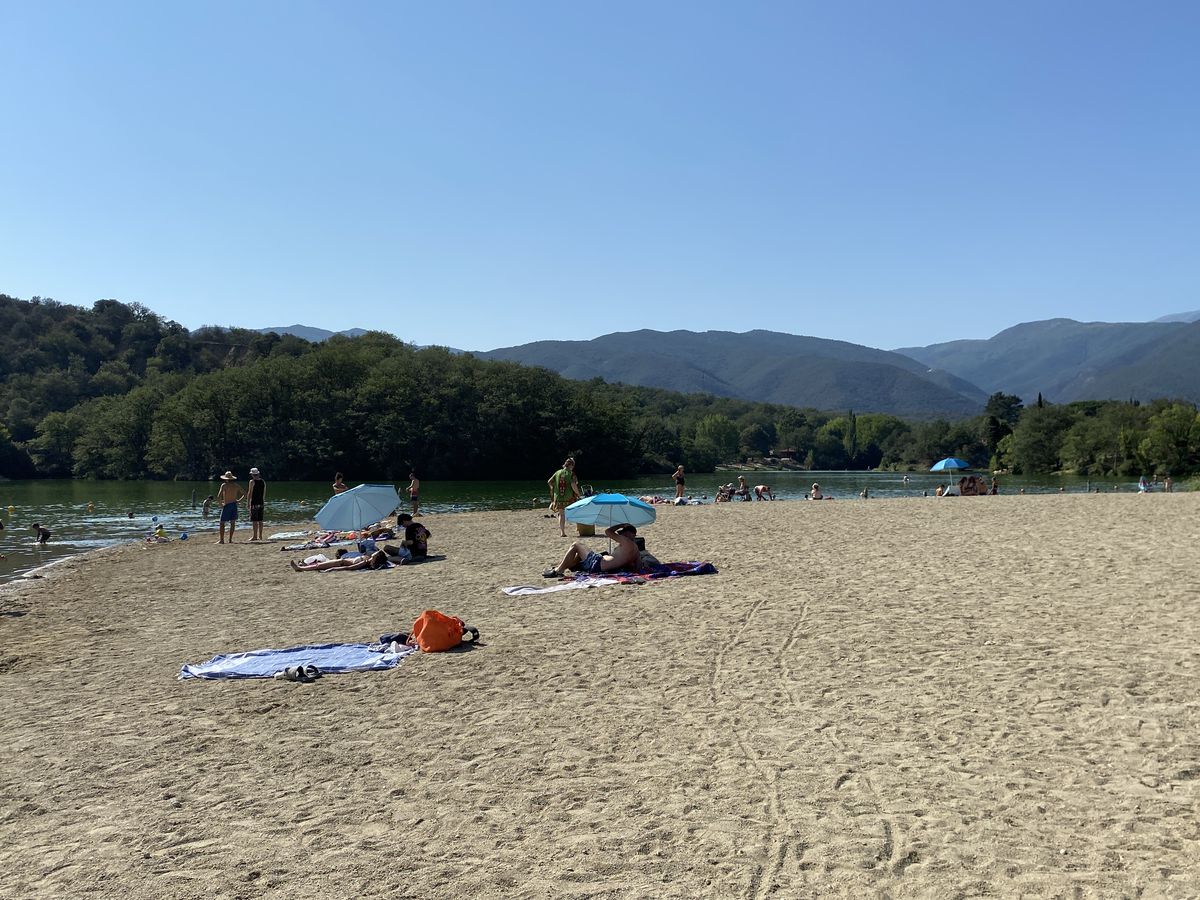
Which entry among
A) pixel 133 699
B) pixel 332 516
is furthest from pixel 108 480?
pixel 133 699

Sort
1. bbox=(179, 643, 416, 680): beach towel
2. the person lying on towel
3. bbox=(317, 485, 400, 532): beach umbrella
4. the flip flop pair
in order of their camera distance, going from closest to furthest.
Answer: the flip flop pair → bbox=(179, 643, 416, 680): beach towel → the person lying on towel → bbox=(317, 485, 400, 532): beach umbrella

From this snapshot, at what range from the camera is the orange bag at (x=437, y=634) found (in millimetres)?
9578

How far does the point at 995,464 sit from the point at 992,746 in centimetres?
13097

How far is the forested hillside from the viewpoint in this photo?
92.1m

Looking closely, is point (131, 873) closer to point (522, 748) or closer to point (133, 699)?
point (522, 748)

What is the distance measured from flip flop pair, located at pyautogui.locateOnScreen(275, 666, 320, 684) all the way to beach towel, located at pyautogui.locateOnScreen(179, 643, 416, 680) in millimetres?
180

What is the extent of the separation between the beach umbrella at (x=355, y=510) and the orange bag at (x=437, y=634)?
9.27 meters

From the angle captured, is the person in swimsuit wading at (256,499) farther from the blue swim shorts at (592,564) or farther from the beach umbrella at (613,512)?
the blue swim shorts at (592,564)

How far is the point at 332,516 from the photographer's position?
1877 cm

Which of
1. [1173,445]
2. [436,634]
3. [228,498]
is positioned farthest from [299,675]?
[1173,445]

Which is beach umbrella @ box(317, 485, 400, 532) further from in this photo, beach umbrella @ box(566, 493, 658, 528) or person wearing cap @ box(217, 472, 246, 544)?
person wearing cap @ box(217, 472, 246, 544)

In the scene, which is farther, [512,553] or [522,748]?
[512,553]

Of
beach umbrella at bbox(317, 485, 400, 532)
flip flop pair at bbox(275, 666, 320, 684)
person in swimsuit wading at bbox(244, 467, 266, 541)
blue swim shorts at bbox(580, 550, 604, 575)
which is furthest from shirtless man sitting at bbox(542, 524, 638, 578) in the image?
person in swimsuit wading at bbox(244, 467, 266, 541)

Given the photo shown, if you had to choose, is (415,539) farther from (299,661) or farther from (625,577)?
(299,661)
